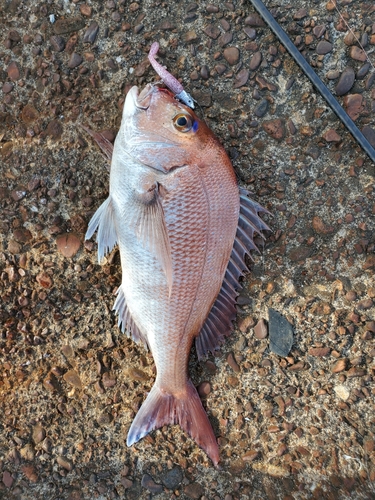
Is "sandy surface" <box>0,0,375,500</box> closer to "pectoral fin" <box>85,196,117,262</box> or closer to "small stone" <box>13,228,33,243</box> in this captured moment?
"small stone" <box>13,228,33,243</box>

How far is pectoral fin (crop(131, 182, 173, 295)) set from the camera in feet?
6.18

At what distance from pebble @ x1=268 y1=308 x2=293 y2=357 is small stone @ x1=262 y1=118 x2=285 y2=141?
3.13 ft

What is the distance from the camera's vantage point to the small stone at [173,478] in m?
2.29

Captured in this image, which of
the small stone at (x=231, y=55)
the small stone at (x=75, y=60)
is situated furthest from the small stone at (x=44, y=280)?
the small stone at (x=231, y=55)

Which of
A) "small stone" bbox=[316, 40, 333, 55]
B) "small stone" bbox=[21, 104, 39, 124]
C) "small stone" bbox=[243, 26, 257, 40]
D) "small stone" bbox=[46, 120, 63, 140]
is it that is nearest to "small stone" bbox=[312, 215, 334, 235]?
"small stone" bbox=[316, 40, 333, 55]

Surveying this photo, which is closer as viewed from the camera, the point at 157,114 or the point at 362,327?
the point at 157,114

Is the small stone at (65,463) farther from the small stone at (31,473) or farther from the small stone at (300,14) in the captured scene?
the small stone at (300,14)

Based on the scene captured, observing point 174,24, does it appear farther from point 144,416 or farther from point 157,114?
point 144,416

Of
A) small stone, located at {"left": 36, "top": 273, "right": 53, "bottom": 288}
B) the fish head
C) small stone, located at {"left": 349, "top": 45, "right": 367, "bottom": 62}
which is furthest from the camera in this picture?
small stone, located at {"left": 36, "top": 273, "right": 53, "bottom": 288}

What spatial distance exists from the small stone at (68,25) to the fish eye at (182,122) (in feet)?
3.01

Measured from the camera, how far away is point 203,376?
7.48ft

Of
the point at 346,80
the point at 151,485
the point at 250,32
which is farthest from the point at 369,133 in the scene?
the point at 151,485

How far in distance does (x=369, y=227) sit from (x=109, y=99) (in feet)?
5.25

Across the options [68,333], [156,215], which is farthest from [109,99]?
[68,333]
